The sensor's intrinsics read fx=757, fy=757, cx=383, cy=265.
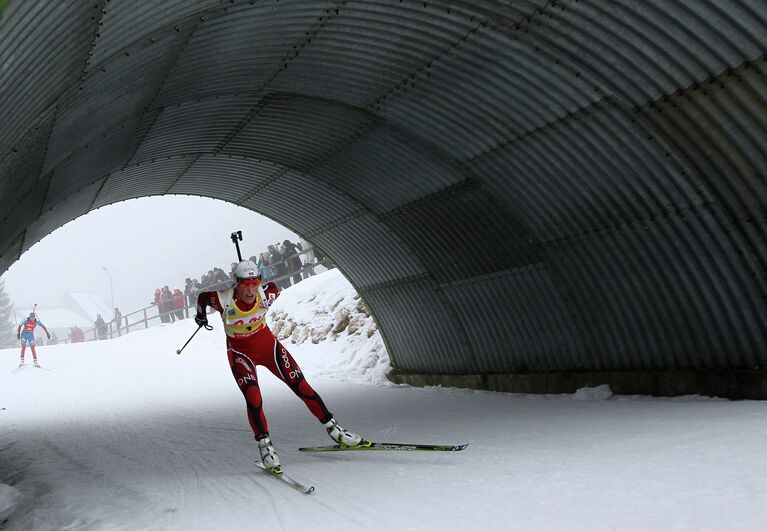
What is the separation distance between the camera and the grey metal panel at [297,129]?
9.98m

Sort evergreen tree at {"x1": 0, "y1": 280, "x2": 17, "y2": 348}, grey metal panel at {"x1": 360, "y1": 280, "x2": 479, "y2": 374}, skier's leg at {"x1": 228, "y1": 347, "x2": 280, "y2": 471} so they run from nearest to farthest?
skier's leg at {"x1": 228, "y1": 347, "x2": 280, "y2": 471}, grey metal panel at {"x1": 360, "y1": 280, "x2": 479, "y2": 374}, evergreen tree at {"x1": 0, "y1": 280, "x2": 17, "y2": 348}

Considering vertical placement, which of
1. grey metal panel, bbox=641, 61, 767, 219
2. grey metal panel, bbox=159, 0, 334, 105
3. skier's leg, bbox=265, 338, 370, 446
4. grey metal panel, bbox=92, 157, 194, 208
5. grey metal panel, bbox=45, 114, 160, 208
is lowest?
skier's leg, bbox=265, 338, 370, 446

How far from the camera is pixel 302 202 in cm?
1349

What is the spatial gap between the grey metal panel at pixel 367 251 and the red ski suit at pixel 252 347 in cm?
511

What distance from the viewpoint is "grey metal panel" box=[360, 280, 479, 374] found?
1244 cm

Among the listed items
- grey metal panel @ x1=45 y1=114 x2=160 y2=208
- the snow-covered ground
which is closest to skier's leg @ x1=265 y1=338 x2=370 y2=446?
the snow-covered ground

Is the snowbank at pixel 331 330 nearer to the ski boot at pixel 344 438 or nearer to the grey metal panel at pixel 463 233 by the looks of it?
the grey metal panel at pixel 463 233

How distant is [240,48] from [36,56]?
9.65 feet

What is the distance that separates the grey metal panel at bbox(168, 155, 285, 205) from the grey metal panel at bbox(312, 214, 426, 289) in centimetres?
156

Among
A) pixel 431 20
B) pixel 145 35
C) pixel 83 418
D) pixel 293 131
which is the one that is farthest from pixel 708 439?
pixel 83 418

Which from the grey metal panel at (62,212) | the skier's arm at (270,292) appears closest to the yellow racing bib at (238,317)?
the skier's arm at (270,292)

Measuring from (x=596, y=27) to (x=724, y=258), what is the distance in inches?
104

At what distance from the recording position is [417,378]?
45.9ft

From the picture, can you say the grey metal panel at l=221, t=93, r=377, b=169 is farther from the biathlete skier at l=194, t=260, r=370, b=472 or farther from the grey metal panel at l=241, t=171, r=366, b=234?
the biathlete skier at l=194, t=260, r=370, b=472
